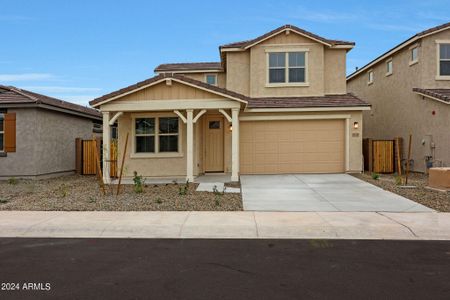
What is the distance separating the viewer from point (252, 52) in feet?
59.4

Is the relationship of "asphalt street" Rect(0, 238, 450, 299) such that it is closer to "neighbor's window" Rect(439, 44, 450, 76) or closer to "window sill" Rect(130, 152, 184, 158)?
"window sill" Rect(130, 152, 184, 158)

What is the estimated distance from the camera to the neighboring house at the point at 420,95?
16.0 metres

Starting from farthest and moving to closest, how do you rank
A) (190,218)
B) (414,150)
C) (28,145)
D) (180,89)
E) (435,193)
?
(414,150)
(28,145)
(180,89)
(435,193)
(190,218)

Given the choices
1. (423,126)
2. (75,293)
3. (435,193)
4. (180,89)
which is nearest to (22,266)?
(75,293)

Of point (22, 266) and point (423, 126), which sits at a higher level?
point (423, 126)

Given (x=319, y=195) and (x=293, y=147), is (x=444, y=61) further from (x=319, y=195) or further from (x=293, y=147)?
(x=319, y=195)

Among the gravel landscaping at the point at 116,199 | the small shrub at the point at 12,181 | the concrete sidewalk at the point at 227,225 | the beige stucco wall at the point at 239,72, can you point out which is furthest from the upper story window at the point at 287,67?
the small shrub at the point at 12,181

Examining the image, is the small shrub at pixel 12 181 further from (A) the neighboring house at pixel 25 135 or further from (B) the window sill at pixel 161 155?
(B) the window sill at pixel 161 155

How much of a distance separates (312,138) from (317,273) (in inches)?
481

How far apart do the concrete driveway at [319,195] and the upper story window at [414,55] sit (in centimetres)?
696

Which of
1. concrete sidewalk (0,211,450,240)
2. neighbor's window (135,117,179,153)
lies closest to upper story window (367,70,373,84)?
neighbor's window (135,117,179,153)

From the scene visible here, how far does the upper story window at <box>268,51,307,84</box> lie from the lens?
18016 mm

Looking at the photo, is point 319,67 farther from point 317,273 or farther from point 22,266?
point 22,266

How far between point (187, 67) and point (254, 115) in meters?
7.58
